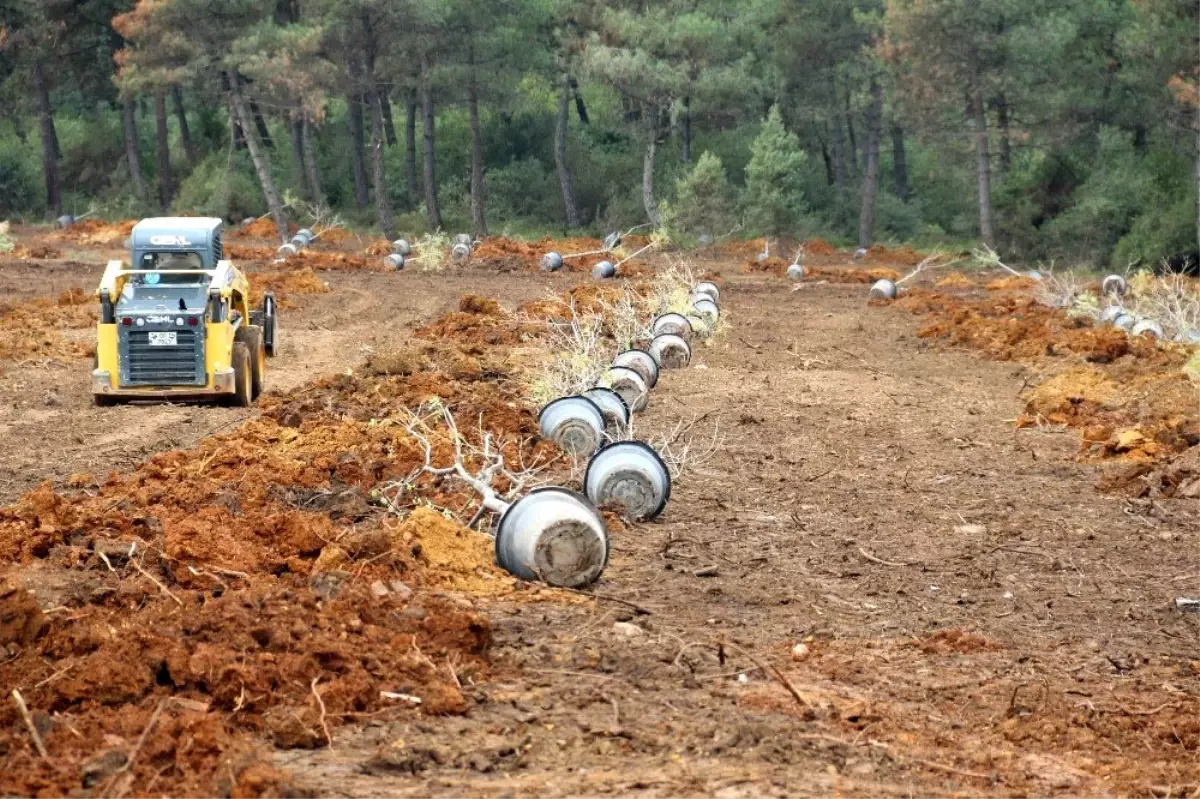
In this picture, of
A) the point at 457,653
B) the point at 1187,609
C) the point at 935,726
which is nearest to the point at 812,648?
the point at 935,726

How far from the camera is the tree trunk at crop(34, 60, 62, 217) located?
50.9 m

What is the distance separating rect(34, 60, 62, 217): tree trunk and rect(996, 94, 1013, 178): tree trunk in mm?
28888

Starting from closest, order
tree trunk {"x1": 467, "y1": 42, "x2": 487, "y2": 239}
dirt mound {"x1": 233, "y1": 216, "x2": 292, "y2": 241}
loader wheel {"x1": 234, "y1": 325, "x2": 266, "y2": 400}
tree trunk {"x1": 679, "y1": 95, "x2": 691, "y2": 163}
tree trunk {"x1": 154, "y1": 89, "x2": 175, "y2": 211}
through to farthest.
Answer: loader wheel {"x1": 234, "y1": 325, "x2": 266, "y2": 400}, dirt mound {"x1": 233, "y1": 216, "x2": 292, "y2": 241}, tree trunk {"x1": 467, "y1": 42, "x2": 487, "y2": 239}, tree trunk {"x1": 154, "y1": 89, "x2": 175, "y2": 211}, tree trunk {"x1": 679, "y1": 95, "x2": 691, "y2": 163}

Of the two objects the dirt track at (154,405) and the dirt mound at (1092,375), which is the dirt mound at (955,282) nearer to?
the dirt mound at (1092,375)

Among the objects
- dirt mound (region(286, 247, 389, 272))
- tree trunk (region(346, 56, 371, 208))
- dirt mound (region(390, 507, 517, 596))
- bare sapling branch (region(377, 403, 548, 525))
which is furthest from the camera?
tree trunk (region(346, 56, 371, 208))

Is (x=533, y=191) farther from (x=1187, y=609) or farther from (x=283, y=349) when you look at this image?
(x=1187, y=609)

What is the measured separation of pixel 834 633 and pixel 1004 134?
3597cm

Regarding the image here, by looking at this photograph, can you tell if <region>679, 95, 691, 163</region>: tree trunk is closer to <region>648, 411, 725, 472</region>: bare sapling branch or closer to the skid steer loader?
the skid steer loader

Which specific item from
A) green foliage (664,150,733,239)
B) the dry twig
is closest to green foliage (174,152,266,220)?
green foliage (664,150,733,239)

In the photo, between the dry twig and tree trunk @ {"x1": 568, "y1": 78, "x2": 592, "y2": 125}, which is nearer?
the dry twig

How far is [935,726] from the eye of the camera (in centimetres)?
704

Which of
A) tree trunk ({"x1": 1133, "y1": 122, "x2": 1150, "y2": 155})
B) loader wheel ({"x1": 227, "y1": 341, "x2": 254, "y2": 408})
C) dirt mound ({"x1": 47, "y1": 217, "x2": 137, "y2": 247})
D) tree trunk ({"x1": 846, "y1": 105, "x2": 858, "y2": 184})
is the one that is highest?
loader wheel ({"x1": 227, "y1": 341, "x2": 254, "y2": 408})

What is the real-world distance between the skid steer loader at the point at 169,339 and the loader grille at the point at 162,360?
1 cm

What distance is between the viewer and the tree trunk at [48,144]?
5091cm
